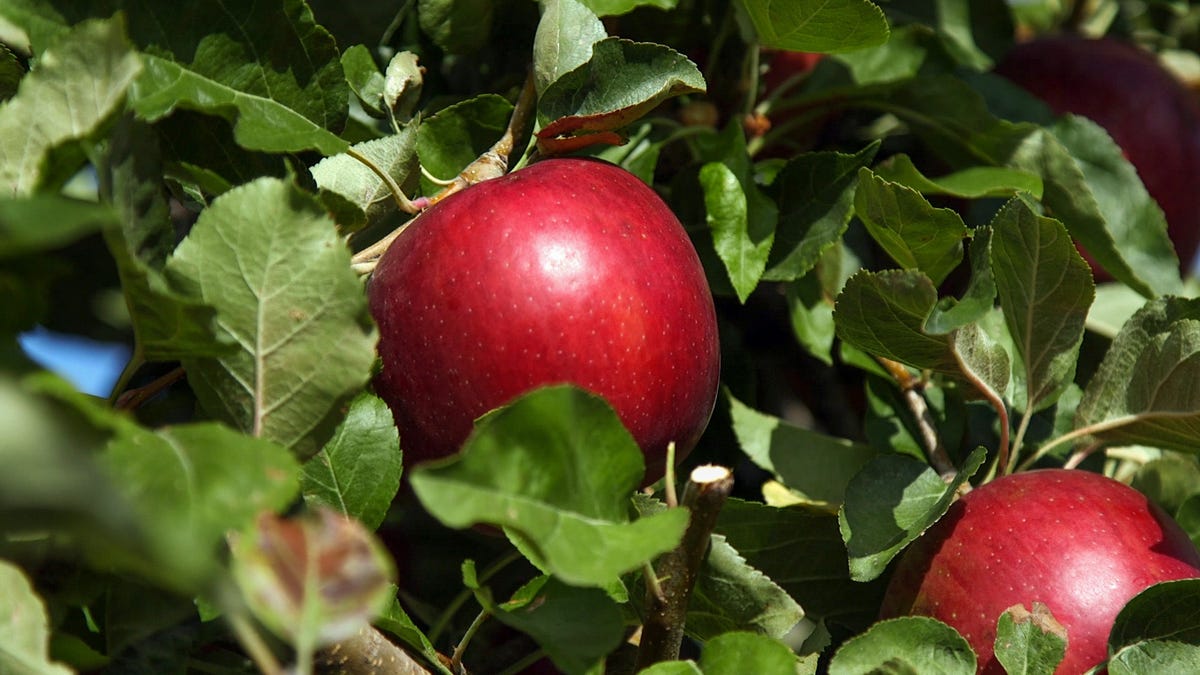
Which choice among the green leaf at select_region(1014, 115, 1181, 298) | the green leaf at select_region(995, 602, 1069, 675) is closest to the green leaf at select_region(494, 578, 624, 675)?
the green leaf at select_region(995, 602, 1069, 675)

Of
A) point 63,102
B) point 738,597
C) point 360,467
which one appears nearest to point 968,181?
point 738,597

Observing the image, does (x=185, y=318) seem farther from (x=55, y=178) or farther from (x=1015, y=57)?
(x=1015, y=57)

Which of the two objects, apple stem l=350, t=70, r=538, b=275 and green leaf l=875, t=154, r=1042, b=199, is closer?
apple stem l=350, t=70, r=538, b=275

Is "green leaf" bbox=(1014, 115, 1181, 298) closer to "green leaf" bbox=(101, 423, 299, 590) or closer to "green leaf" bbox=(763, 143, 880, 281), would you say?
"green leaf" bbox=(763, 143, 880, 281)

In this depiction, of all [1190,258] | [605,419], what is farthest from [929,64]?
[605,419]

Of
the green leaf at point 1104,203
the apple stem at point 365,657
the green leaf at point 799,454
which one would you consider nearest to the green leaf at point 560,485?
the apple stem at point 365,657

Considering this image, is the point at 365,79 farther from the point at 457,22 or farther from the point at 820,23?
the point at 820,23

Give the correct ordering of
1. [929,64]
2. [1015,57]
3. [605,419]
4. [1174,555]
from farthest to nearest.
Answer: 1. [1015,57]
2. [929,64]
3. [1174,555]
4. [605,419]

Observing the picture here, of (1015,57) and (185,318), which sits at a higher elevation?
(185,318)
